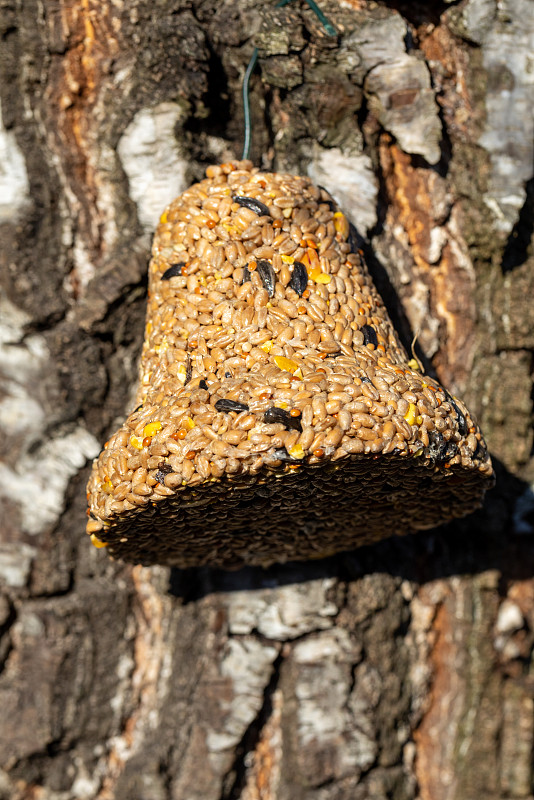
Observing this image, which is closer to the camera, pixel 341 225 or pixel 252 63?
pixel 341 225

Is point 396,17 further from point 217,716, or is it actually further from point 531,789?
point 531,789

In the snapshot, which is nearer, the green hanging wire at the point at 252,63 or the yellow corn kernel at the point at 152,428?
the yellow corn kernel at the point at 152,428

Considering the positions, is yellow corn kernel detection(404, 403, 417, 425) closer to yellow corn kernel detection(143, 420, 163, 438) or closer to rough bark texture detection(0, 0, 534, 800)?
yellow corn kernel detection(143, 420, 163, 438)

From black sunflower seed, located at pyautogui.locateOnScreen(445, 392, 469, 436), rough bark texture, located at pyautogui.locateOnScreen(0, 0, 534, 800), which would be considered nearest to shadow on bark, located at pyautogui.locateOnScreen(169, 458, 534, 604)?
rough bark texture, located at pyautogui.locateOnScreen(0, 0, 534, 800)

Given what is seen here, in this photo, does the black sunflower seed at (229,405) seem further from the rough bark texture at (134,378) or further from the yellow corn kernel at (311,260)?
the rough bark texture at (134,378)

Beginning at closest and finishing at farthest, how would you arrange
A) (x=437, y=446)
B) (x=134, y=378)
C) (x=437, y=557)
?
(x=437, y=446) < (x=134, y=378) < (x=437, y=557)

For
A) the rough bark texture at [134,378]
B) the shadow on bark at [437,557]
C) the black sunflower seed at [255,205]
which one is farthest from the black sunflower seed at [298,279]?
the shadow on bark at [437,557]

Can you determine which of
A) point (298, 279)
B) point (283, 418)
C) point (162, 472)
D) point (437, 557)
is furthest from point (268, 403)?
point (437, 557)

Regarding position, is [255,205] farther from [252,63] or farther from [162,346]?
[252,63]
